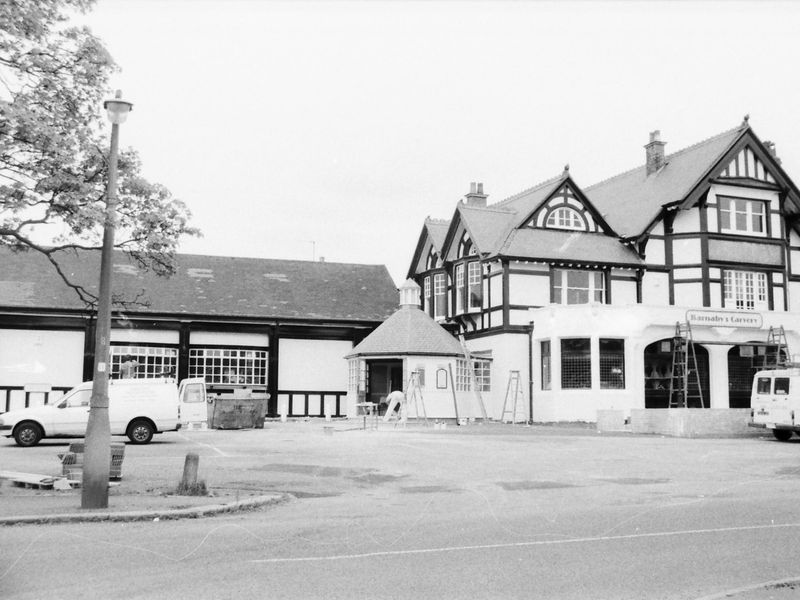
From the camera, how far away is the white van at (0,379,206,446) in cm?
2314

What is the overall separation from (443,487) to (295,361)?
26666 mm

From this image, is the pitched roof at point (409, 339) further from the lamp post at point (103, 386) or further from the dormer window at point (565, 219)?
the lamp post at point (103, 386)

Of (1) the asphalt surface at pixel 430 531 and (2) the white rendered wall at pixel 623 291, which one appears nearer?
(1) the asphalt surface at pixel 430 531

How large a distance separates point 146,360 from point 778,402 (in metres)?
25.6

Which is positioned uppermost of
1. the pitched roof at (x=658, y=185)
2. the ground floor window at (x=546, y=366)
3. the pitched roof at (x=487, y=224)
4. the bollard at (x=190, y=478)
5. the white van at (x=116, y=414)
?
the pitched roof at (x=658, y=185)

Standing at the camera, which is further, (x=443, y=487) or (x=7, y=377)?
(x=7, y=377)

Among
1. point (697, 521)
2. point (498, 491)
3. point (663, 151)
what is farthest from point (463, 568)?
point (663, 151)

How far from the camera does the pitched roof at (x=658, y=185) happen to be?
3825 cm

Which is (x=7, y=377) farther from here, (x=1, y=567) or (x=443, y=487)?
(x=1, y=567)

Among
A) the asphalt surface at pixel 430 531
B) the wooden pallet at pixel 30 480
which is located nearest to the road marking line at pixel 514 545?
the asphalt surface at pixel 430 531

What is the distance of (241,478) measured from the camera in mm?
15555

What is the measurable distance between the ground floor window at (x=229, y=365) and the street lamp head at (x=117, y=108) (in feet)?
92.4

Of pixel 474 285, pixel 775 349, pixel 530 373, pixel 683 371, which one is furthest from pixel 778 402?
pixel 474 285

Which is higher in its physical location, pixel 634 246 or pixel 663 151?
pixel 663 151
